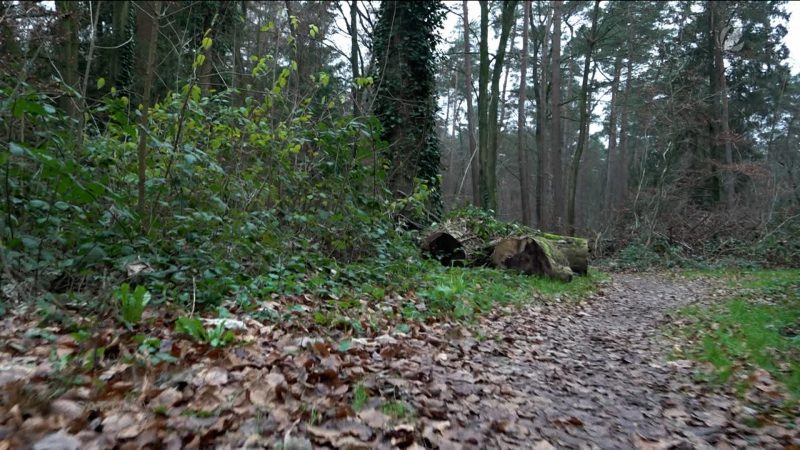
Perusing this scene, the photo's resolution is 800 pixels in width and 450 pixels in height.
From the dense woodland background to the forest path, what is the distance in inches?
82.6

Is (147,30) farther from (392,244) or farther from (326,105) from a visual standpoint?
(392,244)

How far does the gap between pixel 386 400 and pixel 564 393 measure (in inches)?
61.7


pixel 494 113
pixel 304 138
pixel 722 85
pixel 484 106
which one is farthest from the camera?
pixel 722 85

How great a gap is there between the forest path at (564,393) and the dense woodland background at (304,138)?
2.10 m

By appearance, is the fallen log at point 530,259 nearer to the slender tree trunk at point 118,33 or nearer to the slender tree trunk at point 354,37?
the slender tree trunk at point 354,37

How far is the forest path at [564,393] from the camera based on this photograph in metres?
2.90

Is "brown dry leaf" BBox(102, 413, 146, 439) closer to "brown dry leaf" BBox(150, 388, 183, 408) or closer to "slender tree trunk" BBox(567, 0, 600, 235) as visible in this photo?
"brown dry leaf" BBox(150, 388, 183, 408)

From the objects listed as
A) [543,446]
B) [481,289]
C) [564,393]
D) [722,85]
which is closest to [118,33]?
[481,289]

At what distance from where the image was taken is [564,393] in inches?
146

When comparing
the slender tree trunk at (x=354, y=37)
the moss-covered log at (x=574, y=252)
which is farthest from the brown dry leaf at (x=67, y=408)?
the slender tree trunk at (x=354, y=37)

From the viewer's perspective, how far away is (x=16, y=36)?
7309 mm

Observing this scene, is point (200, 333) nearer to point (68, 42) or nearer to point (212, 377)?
point (212, 377)

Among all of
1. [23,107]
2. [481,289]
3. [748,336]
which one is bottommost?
[748,336]

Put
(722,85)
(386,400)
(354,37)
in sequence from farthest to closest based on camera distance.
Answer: (722,85) < (354,37) < (386,400)
